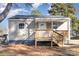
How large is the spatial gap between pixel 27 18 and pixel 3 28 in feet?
1.41

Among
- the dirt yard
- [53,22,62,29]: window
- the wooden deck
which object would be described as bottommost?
the dirt yard

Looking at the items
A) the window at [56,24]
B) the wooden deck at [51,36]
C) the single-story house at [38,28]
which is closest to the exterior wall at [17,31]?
the single-story house at [38,28]

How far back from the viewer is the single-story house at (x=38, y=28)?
10617 millimetres

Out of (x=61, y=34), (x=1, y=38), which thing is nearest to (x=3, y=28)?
(x=1, y=38)

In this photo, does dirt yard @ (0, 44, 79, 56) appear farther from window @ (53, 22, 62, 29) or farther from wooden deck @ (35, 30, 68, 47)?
window @ (53, 22, 62, 29)

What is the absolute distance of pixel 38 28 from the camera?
10.7 meters

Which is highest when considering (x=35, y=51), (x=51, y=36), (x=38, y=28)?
(x=38, y=28)

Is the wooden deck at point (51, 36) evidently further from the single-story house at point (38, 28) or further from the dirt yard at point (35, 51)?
the dirt yard at point (35, 51)

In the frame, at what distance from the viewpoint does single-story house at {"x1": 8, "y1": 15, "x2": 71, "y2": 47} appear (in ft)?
34.8

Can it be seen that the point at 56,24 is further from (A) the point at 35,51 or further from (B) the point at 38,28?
(A) the point at 35,51

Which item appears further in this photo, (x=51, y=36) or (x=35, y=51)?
(x=51, y=36)

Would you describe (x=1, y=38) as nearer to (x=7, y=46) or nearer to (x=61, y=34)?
(x=7, y=46)

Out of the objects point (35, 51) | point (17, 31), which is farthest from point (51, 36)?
point (17, 31)

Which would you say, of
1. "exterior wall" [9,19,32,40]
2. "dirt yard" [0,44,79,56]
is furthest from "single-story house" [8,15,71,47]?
"dirt yard" [0,44,79,56]
